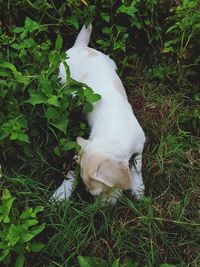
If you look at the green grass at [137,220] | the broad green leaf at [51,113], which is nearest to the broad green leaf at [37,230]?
the green grass at [137,220]

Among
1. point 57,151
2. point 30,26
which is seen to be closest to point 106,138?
point 57,151

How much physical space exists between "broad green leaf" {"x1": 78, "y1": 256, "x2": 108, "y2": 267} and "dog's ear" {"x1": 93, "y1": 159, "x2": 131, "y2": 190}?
1.49ft

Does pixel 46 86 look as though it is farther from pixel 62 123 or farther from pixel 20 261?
pixel 20 261

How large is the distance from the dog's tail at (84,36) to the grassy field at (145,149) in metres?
0.10

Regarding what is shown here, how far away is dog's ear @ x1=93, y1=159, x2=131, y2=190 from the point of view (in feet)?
9.33

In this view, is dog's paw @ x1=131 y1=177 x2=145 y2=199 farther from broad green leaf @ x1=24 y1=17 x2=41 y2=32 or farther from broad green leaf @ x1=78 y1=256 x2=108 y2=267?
broad green leaf @ x1=24 y1=17 x2=41 y2=32

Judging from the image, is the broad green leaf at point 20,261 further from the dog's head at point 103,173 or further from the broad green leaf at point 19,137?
the broad green leaf at point 19,137

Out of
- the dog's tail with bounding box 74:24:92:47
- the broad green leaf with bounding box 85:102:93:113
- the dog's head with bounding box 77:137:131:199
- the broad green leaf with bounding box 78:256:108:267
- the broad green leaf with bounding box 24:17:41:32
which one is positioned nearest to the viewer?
the broad green leaf with bounding box 78:256:108:267

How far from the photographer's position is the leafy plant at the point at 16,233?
2.61m

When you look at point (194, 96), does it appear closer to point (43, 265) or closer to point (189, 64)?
point (189, 64)

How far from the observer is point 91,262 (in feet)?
8.93

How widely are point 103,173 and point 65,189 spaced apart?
444mm

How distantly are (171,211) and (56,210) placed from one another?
0.78 meters

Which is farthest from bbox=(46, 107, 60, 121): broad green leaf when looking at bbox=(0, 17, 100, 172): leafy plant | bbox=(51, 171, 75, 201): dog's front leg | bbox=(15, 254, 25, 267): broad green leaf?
bbox=(15, 254, 25, 267): broad green leaf
